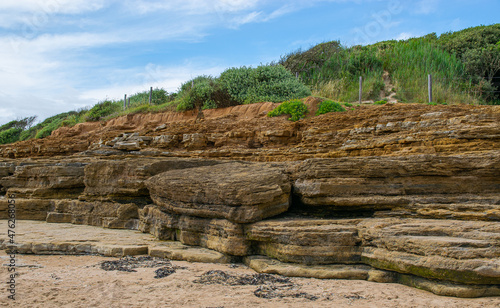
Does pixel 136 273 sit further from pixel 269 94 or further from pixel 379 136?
pixel 269 94

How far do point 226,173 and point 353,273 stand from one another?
291 cm

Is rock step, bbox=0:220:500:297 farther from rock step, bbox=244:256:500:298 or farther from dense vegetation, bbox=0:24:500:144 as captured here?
dense vegetation, bbox=0:24:500:144

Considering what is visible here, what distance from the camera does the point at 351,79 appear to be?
1931 cm

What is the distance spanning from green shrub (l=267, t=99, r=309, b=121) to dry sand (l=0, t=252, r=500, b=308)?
776cm

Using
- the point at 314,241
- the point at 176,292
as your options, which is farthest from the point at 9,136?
the point at 314,241

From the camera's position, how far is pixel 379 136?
8.20m

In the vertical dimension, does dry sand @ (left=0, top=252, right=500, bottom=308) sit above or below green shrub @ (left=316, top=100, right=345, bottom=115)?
below

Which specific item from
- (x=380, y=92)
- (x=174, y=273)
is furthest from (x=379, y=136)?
(x=380, y=92)

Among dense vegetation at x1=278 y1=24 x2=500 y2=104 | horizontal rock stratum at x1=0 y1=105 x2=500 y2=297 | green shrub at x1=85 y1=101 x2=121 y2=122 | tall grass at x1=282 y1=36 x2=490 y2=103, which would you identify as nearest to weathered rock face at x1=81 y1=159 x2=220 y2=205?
horizontal rock stratum at x1=0 y1=105 x2=500 y2=297

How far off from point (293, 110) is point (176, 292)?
8.91 metres

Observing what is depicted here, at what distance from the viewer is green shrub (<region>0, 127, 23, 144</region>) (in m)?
31.3

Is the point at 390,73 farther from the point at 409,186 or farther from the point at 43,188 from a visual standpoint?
the point at 43,188

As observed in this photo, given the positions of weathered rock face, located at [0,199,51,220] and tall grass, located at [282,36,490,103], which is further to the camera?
tall grass, located at [282,36,490,103]

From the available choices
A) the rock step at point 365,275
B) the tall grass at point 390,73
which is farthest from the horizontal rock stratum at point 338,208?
the tall grass at point 390,73
